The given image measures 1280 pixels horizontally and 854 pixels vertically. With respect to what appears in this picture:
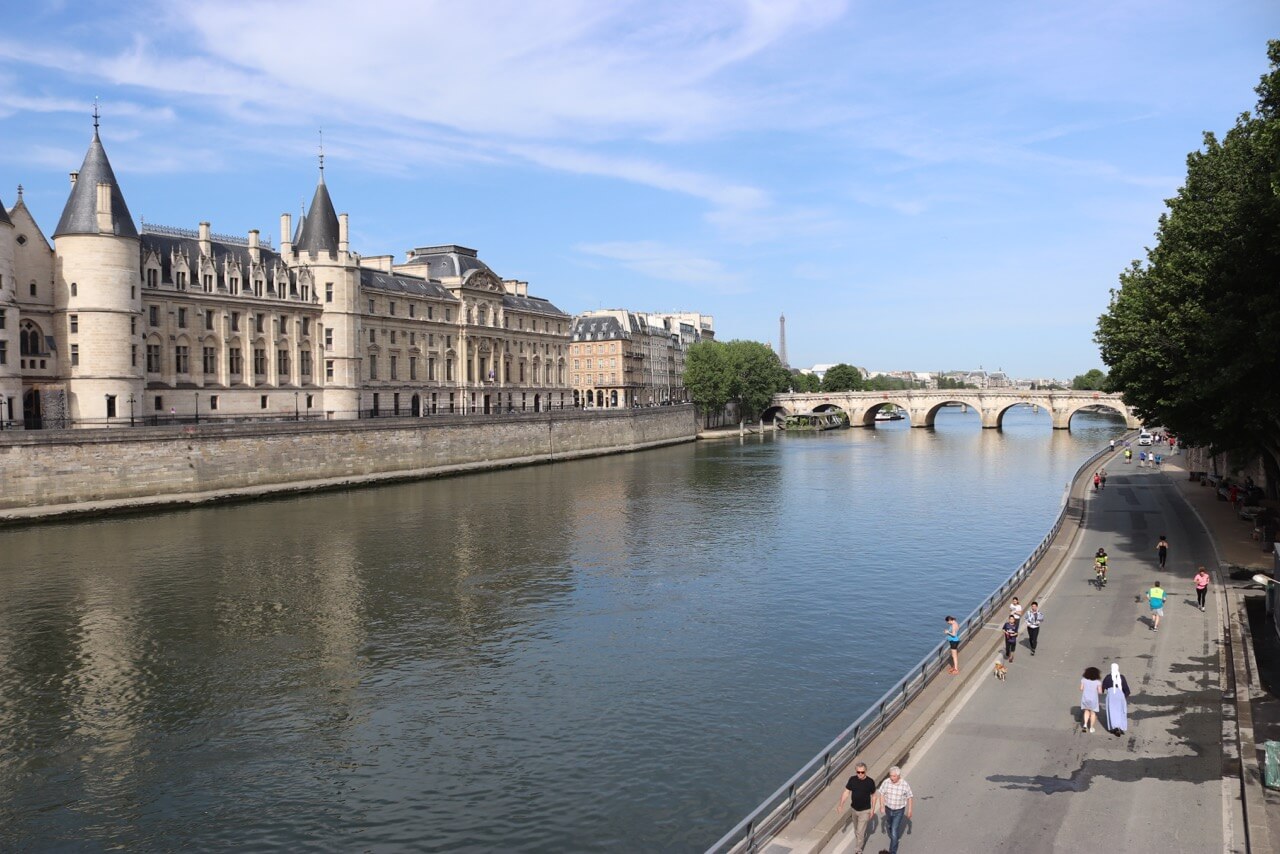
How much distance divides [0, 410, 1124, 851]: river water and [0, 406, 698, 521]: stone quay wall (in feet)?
8.60

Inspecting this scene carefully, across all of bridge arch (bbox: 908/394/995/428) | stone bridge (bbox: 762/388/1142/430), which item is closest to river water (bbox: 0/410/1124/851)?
stone bridge (bbox: 762/388/1142/430)

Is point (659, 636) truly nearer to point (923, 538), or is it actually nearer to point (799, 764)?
point (799, 764)

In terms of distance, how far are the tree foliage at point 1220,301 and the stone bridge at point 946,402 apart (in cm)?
8942

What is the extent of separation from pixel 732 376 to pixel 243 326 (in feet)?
248

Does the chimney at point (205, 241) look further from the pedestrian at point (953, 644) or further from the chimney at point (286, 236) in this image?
the pedestrian at point (953, 644)

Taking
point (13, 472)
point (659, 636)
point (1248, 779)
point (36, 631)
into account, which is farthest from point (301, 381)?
point (1248, 779)

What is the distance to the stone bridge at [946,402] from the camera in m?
127

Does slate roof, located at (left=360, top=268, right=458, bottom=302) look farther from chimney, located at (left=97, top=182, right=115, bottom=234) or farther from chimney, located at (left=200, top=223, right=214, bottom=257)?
chimney, located at (left=97, top=182, right=115, bottom=234)

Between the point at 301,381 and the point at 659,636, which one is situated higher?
the point at 301,381

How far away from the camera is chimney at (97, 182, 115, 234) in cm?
5512

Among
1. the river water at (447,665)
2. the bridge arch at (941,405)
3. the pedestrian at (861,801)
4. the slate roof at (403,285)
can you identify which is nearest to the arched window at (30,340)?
the river water at (447,665)

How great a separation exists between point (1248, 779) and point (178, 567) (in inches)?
1346

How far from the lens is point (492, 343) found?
9862cm

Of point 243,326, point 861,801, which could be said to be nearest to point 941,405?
point 243,326
